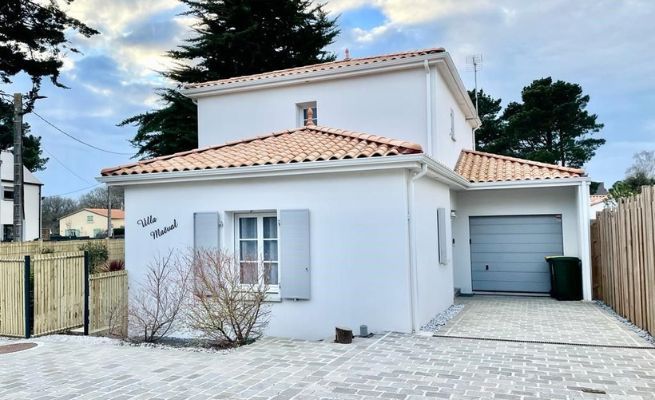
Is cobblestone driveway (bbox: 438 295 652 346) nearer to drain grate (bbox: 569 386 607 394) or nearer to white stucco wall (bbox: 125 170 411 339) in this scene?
white stucco wall (bbox: 125 170 411 339)

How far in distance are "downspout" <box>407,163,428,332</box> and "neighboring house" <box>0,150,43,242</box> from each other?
3745cm

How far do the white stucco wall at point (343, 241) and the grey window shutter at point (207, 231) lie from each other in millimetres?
177

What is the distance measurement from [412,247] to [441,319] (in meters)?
2.48

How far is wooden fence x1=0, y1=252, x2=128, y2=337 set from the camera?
10.1 metres

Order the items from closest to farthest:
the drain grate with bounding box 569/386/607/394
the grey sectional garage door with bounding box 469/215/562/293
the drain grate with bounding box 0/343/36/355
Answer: the drain grate with bounding box 569/386/607/394 < the drain grate with bounding box 0/343/36/355 < the grey sectional garage door with bounding box 469/215/562/293

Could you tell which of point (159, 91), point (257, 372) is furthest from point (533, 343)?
point (159, 91)

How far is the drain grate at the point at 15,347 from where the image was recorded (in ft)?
28.4

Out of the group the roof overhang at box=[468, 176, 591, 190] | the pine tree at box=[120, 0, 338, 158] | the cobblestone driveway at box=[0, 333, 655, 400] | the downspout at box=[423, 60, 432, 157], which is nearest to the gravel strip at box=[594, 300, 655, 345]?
the cobblestone driveway at box=[0, 333, 655, 400]

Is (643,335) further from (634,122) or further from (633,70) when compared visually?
(634,122)

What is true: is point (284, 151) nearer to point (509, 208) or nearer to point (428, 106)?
point (428, 106)

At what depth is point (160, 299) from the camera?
1073 cm

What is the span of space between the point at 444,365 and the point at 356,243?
3.28m

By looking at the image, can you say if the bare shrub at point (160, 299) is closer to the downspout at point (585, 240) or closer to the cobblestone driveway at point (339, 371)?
the cobblestone driveway at point (339, 371)

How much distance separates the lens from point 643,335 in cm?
883
